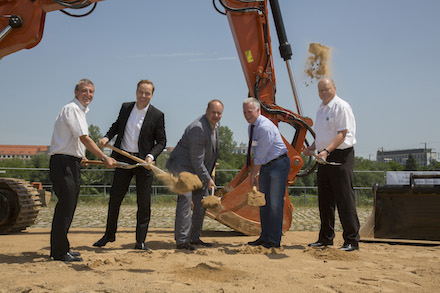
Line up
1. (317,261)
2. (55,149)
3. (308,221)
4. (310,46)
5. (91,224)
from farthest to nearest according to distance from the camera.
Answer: (308,221)
(91,224)
(310,46)
(317,261)
(55,149)

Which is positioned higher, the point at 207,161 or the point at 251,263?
the point at 207,161

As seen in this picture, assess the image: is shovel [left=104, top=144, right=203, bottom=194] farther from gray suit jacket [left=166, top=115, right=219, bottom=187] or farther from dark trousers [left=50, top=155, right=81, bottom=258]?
dark trousers [left=50, top=155, right=81, bottom=258]

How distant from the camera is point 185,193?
5.27m

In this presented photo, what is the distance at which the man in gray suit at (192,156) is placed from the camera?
5246 millimetres

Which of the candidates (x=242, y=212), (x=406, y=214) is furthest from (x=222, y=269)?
(x=406, y=214)

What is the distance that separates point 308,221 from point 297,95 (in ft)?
13.0

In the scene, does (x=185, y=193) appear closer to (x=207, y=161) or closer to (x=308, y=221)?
(x=207, y=161)

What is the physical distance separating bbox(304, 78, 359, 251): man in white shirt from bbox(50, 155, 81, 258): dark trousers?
2.75m

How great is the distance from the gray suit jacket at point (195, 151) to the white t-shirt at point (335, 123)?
1365 mm

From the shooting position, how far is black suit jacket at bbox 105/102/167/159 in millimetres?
5340

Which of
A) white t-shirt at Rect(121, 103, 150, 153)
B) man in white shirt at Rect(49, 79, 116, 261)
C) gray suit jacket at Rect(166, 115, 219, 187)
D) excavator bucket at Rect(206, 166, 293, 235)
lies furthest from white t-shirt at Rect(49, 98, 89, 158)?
excavator bucket at Rect(206, 166, 293, 235)

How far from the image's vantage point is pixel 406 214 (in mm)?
5922

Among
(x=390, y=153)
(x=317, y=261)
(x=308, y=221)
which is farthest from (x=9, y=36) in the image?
(x=390, y=153)

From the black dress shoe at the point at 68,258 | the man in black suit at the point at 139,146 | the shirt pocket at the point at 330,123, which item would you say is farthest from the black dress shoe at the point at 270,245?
the black dress shoe at the point at 68,258
